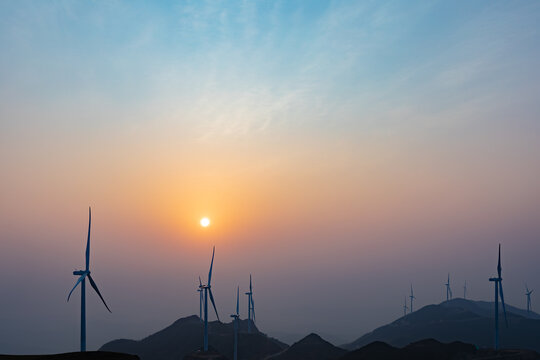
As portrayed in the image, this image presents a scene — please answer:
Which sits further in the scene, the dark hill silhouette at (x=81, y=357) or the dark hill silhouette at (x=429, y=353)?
the dark hill silhouette at (x=429, y=353)

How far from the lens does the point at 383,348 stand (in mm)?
170375

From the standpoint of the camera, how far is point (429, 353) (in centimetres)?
16662

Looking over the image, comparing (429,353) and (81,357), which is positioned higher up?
(81,357)

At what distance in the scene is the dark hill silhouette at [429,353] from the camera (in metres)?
162

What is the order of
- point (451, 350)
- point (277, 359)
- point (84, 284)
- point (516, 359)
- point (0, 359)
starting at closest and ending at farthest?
point (0, 359) < point (84, 284) < point (516, 359) < point (451, 350) < point (277, 359)

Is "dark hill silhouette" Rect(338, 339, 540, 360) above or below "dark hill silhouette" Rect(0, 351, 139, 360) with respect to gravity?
below

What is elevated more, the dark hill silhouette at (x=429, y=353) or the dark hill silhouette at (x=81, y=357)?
the dark hill silhouette at (x=81, y=357)

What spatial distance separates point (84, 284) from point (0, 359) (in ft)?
90.5

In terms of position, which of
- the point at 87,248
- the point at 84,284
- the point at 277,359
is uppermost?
the point at 87,248

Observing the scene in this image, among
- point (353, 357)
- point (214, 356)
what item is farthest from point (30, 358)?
point (353, 357)

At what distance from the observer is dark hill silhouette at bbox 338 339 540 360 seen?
162m

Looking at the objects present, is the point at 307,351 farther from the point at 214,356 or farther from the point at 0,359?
the point at 0,359

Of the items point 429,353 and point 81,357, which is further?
point 429,353

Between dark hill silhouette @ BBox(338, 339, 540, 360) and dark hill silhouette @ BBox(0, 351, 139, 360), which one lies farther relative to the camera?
dark hill silhouette @ BBox(338, 339, 540, 360)
